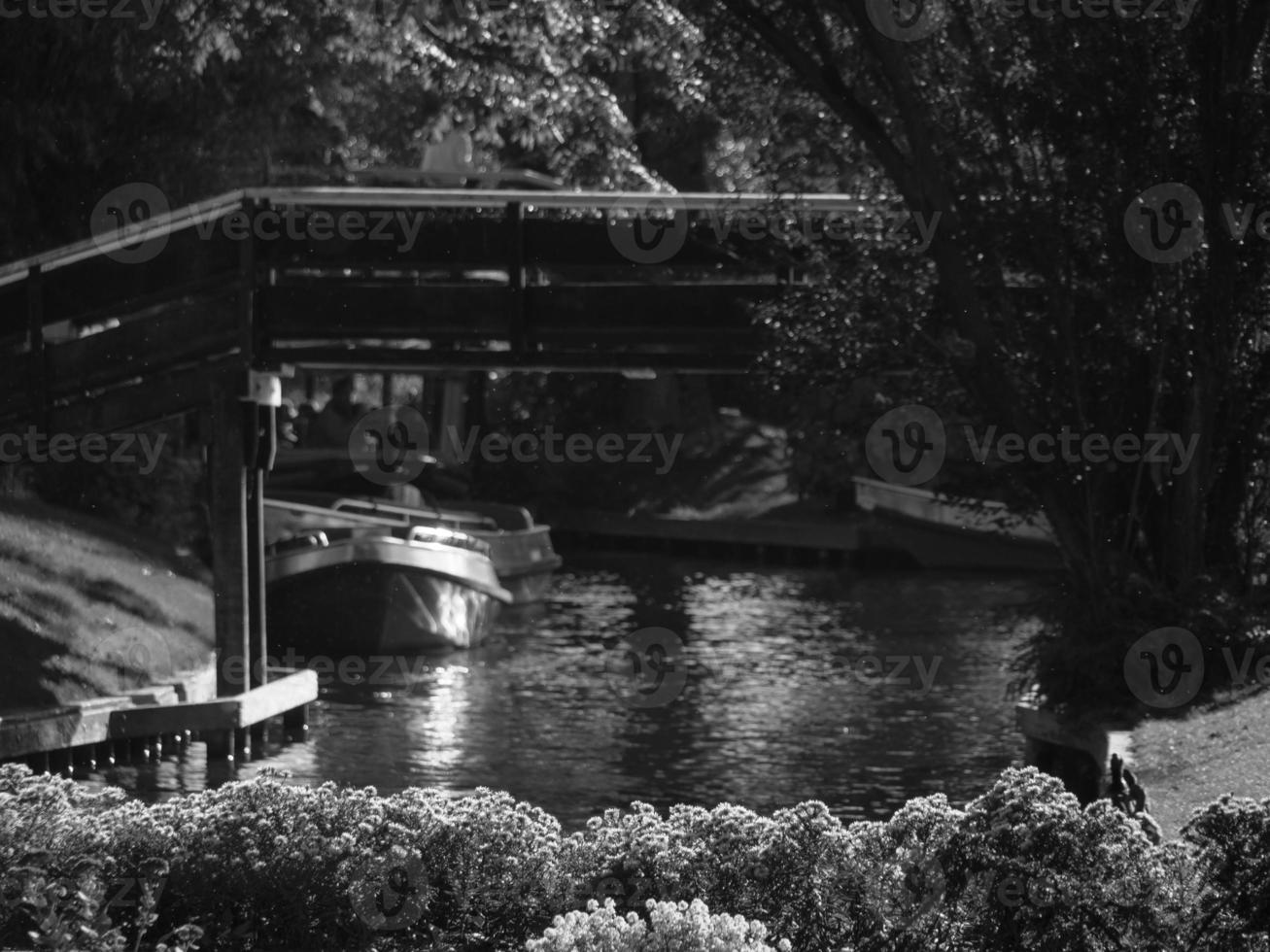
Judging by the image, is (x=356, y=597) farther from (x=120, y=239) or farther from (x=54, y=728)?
(x=54, y=728)

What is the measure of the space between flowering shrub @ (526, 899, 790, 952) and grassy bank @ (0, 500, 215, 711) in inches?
450

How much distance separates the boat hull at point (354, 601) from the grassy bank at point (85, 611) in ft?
4.90

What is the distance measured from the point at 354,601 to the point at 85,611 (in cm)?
674

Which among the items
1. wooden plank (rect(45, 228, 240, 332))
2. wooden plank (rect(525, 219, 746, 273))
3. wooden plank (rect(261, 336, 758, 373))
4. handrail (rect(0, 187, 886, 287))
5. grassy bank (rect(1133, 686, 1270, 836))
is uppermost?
handrail (rect(0, 187, 886, 287))

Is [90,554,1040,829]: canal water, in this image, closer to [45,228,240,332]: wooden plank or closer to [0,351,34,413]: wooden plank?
[0,351,34,413]: wooden plank

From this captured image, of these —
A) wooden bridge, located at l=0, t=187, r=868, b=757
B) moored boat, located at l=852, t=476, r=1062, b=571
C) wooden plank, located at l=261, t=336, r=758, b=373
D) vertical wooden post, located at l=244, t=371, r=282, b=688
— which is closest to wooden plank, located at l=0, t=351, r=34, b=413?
wooden bridge, located at l=0, t=187, r=868, b=757

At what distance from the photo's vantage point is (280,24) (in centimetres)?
2358

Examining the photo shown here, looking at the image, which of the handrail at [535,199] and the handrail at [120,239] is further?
the handrail at [120,239]

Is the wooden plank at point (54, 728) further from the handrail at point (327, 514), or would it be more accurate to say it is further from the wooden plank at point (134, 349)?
the handrail at point (327, 514)

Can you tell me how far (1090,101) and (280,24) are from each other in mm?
10680

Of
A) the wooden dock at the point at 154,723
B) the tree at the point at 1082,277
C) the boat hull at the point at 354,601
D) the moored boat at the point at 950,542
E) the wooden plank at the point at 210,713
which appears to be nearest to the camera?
the wooden dock at the point at 154,723

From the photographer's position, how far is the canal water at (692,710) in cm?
1731

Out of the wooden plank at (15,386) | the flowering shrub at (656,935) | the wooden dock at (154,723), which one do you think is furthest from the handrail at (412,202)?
the flowering shrub at (656,935)

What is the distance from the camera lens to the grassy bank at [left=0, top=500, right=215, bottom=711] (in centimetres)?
1828
